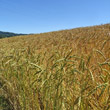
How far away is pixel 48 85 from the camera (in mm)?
1071

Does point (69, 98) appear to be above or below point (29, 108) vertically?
above

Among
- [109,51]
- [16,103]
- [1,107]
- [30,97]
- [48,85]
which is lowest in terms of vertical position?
[1,107]

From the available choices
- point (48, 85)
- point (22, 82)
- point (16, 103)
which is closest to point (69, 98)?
point (48, 85)

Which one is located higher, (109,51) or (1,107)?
(109,51)

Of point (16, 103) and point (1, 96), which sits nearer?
point (16, 103)

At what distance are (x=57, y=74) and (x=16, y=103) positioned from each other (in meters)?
0.73

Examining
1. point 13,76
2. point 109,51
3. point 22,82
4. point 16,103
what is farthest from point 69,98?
point 109,51

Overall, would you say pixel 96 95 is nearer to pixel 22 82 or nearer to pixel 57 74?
pixel 57 74

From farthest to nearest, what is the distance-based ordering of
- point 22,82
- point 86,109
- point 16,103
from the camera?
point 16,103 → point 22,82 → point 86,109

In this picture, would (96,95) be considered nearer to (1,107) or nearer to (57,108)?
(57,108)

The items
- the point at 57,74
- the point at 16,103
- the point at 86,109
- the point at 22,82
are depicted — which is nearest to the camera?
the point at 86,109

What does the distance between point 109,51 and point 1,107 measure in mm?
1525

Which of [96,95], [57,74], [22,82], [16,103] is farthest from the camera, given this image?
[16,103]

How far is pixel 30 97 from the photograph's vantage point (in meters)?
1.25
